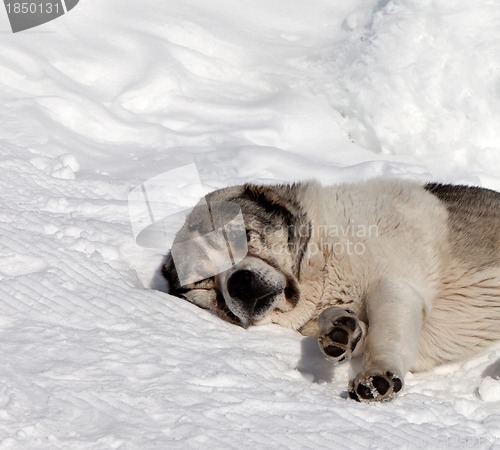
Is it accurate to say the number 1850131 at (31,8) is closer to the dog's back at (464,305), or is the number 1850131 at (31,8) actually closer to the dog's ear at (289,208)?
the dog's ear at (289,208)

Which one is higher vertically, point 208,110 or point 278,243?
point 278,243

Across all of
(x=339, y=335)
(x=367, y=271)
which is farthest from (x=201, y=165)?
(x=339, y=335)

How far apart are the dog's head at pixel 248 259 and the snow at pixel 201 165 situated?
13cm

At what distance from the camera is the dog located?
378cm

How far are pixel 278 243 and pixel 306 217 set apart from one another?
220mm

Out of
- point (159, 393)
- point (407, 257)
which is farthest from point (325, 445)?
point (407, 257)

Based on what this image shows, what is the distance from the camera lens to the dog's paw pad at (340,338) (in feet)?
11.3

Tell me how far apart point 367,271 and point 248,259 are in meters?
0.59

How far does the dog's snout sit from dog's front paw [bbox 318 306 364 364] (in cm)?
37

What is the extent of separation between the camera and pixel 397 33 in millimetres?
7293

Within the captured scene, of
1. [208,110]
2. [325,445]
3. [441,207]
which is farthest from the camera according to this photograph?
[208,110]

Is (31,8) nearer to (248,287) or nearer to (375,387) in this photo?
(248,287)

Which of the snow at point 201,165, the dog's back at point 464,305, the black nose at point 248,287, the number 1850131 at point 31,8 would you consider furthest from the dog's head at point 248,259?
the number 1850131 at point 31,8

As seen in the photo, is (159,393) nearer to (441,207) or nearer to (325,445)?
(325,445)
